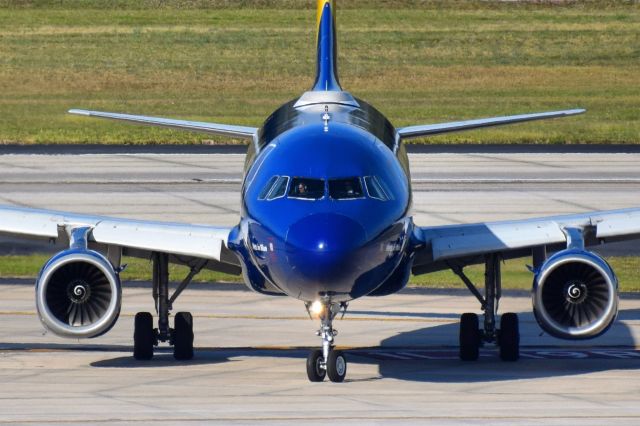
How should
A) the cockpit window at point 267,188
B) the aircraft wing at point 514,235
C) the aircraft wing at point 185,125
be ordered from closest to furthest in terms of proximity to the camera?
1. the cockpit window at point 267,188
2. the aircraft wing at point 514,235
3. the aircraft wing at point 185,125

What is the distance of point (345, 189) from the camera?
20.6 m

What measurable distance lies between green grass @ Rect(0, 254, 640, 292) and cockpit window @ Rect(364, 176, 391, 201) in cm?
1320

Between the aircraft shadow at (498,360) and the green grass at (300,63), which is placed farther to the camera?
the green grass at (300,63)

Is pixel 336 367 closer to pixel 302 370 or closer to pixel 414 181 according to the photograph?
pixel 302 370

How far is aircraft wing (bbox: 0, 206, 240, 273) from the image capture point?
76.8 ft

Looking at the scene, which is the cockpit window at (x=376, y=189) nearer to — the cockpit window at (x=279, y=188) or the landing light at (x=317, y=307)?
the cockpit window at (x=279, y=188)

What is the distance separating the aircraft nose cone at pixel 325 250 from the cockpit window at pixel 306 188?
0.53m

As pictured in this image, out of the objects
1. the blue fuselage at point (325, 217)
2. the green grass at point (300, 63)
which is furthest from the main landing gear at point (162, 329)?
the green grass at point (300, 63)

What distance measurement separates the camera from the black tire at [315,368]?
2133cm

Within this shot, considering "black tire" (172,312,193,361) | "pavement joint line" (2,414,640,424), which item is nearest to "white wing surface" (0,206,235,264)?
"black tire" (172,312,193,361)

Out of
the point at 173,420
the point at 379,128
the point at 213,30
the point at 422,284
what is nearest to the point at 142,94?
the point at 213,30

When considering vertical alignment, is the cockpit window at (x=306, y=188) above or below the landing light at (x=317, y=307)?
above

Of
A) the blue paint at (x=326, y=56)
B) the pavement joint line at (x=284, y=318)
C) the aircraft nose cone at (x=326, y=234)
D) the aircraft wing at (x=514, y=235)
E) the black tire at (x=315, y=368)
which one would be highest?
the blue paint at (x=326, y=56)

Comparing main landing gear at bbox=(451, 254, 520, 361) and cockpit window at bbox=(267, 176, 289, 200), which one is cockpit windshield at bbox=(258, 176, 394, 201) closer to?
cockpit window at bbox=(267, 176, 289, 200)
